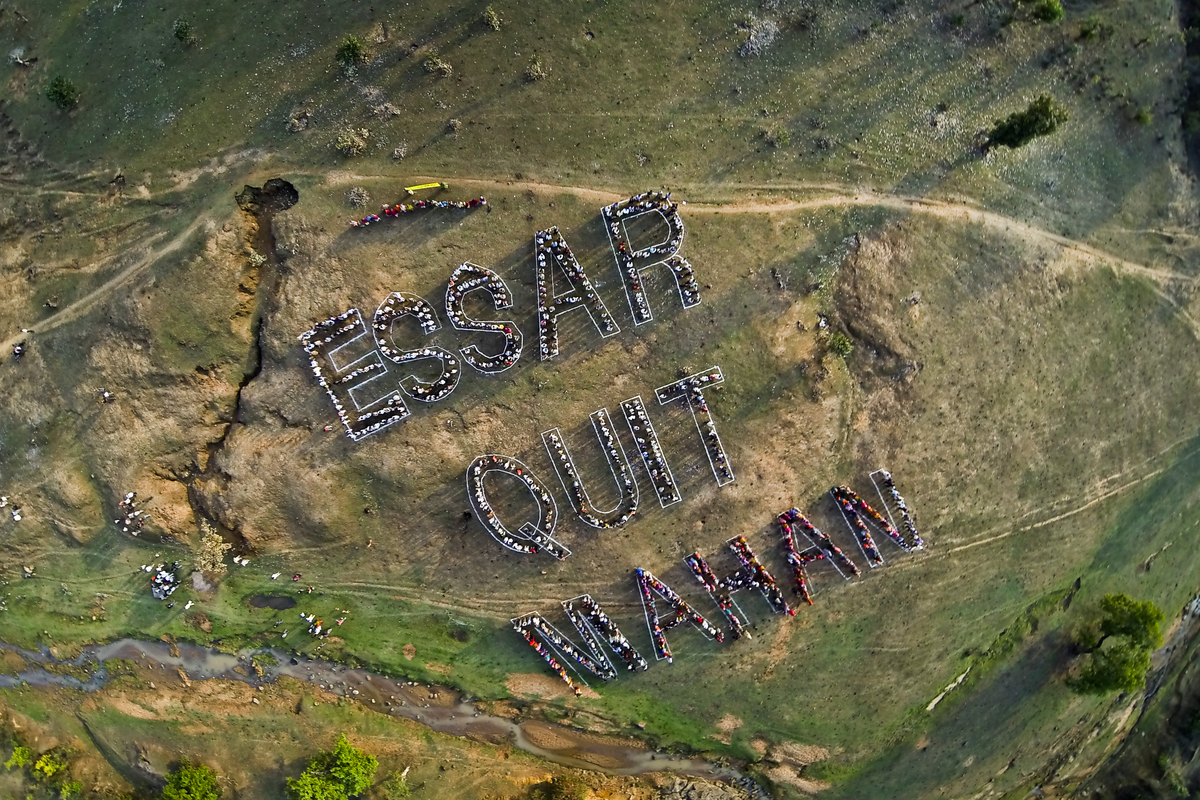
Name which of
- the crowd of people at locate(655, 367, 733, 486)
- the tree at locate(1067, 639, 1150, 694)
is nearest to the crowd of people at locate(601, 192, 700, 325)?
the crowd of people at locate(655, 367, 733, 486)

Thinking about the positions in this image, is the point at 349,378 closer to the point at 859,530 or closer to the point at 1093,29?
the point at 859,530

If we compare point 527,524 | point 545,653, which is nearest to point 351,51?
point 527,524

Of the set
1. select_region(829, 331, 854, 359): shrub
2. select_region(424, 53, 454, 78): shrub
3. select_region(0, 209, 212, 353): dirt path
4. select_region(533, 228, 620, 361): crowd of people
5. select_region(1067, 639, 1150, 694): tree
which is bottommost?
select_region(1067, 639, 1150, 694): tree

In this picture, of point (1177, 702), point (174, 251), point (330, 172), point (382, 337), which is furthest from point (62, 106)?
point (1177, 702)

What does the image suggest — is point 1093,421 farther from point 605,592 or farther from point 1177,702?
point 605,592

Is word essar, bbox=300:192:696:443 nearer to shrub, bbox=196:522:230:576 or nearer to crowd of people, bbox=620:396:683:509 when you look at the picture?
crowd of people, bbox=620:396:683:509

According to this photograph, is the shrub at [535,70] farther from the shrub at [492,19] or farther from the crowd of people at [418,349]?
the crowd of people at [418,349]
